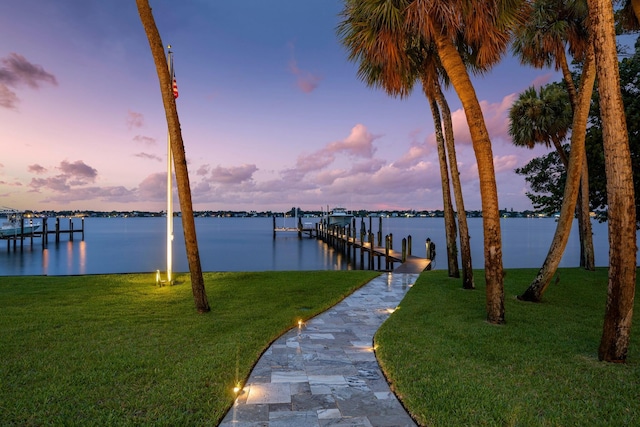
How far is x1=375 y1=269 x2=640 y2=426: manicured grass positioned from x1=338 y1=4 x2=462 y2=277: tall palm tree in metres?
4.33

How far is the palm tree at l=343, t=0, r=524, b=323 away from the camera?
22.4 feet

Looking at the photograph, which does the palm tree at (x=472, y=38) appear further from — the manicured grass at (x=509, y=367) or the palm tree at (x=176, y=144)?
the palm tree at (x=176, y=144)

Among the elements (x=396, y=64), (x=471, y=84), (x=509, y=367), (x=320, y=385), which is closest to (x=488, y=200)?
(x=471, y=84)

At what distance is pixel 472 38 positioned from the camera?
7.65 meters

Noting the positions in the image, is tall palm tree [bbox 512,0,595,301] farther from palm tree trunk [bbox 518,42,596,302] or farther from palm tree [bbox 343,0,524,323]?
palm tree [bbox 343,0,524,323]

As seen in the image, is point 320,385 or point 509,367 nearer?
point 320,385

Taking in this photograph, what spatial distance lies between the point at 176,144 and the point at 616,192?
7237mm

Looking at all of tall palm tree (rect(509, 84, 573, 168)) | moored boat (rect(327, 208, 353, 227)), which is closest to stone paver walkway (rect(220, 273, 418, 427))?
tall palm tree (rect(509, 84, 573, 168))

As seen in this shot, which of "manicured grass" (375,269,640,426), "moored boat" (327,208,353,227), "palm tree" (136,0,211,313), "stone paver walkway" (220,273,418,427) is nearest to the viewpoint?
"stone paver walkway" (220,273,418,427)

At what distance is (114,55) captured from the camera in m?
14.1

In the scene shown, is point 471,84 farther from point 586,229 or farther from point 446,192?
point 586,229

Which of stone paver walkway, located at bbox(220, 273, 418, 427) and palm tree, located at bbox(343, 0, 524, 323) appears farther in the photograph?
palm tree, located at bbox(343, 0, 524, 323)

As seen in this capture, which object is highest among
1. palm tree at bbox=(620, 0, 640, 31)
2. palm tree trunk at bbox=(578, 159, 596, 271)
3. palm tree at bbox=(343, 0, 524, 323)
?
palm tree at bbox=(620, 0, 640, 31)

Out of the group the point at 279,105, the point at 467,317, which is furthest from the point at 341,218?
the point at 467,317
